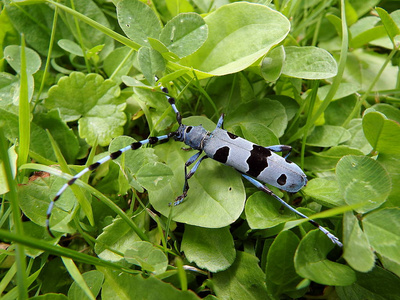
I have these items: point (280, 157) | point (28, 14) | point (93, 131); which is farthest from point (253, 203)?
point (28, 14)

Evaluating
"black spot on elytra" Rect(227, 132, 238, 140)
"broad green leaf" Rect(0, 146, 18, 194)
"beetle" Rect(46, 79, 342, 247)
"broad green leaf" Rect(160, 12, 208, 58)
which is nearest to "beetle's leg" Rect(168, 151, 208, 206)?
"beetle" Rect(46, 79, 342, 247)

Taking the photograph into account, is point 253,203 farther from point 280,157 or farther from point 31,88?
point 31,88

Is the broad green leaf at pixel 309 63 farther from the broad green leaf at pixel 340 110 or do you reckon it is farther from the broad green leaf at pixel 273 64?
the broad green leaf at pixel 340 110

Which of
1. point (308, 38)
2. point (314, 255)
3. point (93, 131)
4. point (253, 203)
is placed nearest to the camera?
point (314, 255)

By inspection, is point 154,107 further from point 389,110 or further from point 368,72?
point 368,72

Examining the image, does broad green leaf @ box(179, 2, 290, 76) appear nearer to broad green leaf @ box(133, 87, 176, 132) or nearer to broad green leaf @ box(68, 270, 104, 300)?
broad green leaf @ box(133, 87, 176, 132)

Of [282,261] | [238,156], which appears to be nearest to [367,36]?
[238,156]
